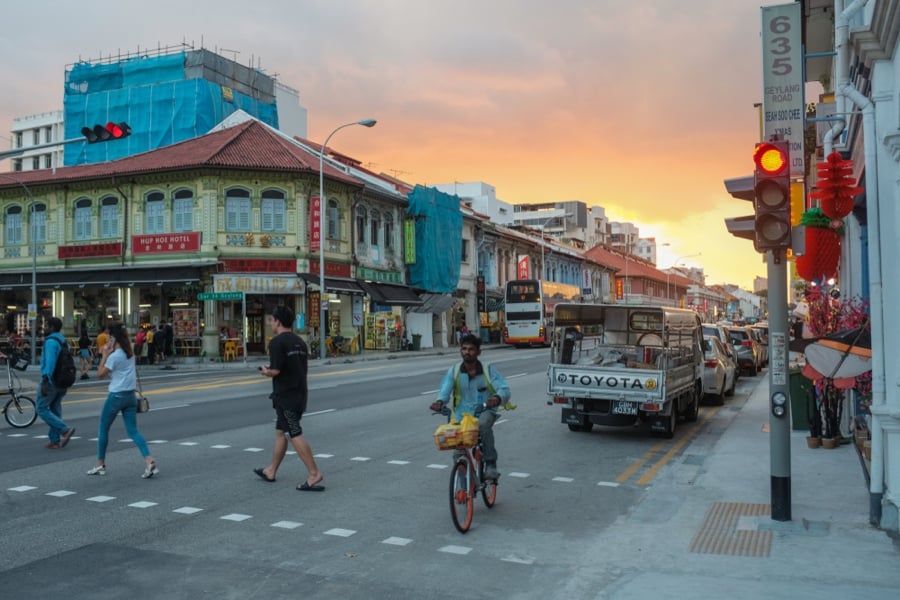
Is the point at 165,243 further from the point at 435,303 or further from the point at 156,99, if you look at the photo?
the point at 156,99

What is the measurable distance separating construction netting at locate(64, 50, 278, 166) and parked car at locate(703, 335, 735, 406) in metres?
40.5

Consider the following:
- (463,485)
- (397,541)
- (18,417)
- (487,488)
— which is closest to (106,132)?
(18,417)

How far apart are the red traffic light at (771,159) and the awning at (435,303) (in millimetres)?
41651

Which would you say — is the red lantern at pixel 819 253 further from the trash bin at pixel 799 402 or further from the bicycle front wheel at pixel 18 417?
the bicycle front wheel at pixel 18 417

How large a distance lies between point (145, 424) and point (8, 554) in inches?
315

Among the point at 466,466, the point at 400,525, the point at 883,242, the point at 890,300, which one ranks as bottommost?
the point at 400,525

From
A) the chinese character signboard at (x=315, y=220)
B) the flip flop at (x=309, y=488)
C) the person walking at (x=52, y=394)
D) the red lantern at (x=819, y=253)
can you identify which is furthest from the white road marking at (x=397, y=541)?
the chinese character signboard at (x=315, y=220)

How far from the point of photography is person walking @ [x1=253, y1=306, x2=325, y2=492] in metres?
8.88

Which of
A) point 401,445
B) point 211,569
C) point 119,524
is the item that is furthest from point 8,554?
point 401,445

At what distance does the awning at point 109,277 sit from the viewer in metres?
36.2

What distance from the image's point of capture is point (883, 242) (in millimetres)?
7188

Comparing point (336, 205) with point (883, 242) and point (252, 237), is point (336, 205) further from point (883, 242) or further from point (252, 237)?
point (883, 242)

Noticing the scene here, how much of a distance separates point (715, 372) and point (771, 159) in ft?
37.1

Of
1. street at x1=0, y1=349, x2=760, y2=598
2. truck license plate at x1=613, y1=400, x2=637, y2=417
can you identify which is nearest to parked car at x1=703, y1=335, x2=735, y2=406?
street at x1=0, y1=349, x2=760, y2=598
